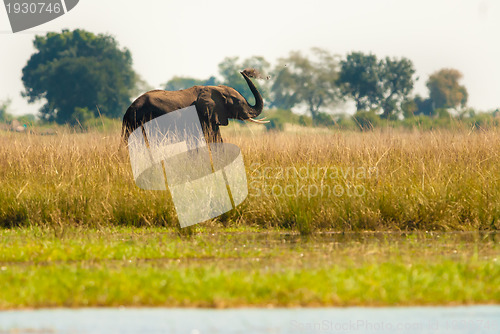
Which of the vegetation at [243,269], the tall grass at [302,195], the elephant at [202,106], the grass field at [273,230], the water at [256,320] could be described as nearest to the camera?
the water at [256,320]

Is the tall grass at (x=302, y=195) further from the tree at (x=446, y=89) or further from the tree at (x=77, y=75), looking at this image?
the tree at (x=446, y=89)

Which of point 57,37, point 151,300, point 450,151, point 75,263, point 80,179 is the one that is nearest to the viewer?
point 151,300

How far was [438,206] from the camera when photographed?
9750 mm

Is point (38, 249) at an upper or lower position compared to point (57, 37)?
lower

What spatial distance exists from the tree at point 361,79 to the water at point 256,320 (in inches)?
1959

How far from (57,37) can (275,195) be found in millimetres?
54665

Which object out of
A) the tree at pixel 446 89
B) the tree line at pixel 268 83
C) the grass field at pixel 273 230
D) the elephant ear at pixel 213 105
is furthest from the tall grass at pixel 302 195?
the tree at pixel 446 89

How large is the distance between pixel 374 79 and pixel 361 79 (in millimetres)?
939

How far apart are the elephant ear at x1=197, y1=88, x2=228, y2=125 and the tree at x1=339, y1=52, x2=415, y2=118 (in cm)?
3786

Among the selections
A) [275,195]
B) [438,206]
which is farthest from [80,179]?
[438,206]

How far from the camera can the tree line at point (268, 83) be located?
55562 mm

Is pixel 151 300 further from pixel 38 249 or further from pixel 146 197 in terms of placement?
pixel 146 197

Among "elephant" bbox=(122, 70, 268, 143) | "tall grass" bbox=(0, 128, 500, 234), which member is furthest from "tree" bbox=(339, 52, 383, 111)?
"tall grass" bbox=(0, 128, 500, 234)

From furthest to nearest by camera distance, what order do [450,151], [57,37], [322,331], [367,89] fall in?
[57,37] → [367,89] → [450,151] → [322,331]
